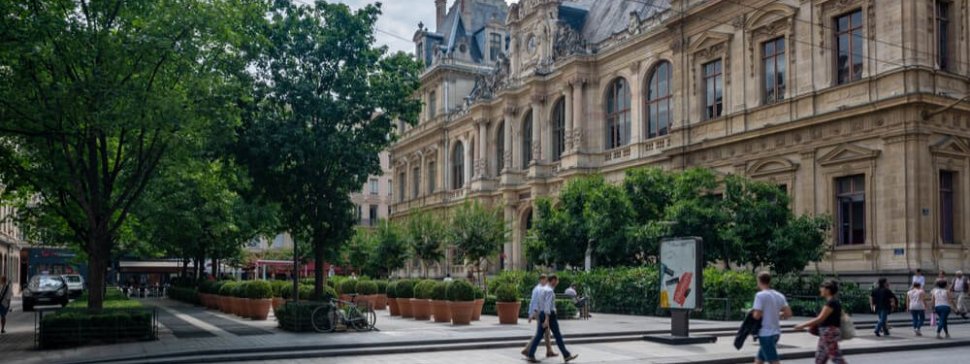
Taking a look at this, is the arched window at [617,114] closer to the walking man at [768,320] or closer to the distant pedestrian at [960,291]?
the distant pedestrian at [960,291]

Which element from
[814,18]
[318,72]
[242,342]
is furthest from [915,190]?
[242,342]

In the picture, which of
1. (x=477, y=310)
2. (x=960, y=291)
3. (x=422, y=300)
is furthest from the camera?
(x=422, y=300)

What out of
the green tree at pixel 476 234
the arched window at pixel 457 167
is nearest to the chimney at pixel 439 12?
the arched window at pixel 457 167

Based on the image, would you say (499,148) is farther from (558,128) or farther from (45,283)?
(45,283)

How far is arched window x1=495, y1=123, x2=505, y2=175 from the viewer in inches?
2260

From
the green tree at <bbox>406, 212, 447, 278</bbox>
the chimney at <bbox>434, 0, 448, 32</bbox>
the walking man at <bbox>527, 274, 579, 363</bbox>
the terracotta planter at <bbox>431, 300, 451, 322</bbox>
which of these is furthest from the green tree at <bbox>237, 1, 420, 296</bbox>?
the chimney at <bbox>434, 0, 448, 32</bbox>

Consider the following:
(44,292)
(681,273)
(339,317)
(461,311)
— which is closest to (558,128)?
(461,311)

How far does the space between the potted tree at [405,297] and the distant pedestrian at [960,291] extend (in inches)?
667

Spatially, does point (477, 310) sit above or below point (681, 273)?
below

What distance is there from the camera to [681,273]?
755 inches

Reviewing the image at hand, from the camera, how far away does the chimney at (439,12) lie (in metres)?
73.0

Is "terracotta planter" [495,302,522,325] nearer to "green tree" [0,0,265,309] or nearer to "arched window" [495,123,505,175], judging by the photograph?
"green tree" [0,0,265,309]

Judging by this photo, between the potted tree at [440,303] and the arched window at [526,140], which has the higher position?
the arched window at [526,140]

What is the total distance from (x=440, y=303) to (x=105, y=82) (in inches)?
449
